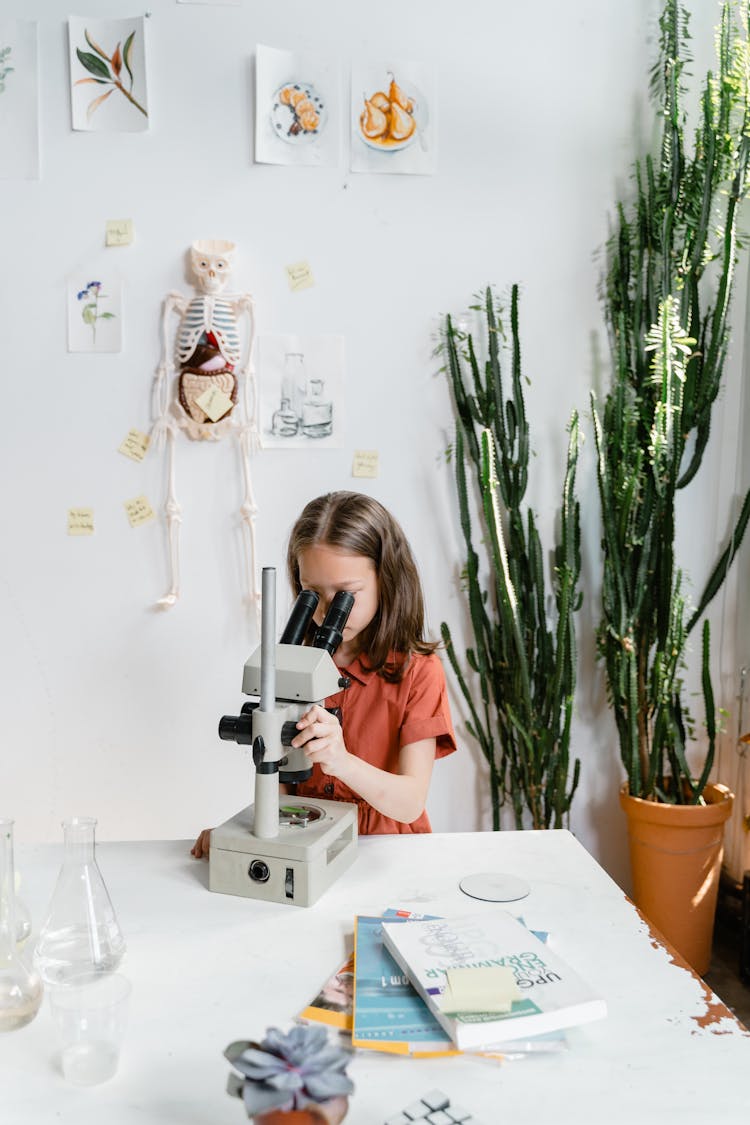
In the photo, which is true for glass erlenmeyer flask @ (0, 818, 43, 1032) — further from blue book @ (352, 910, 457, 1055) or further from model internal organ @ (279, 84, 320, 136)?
model internal organ @ (279, 84, 320, 136)

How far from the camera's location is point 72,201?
265 cm

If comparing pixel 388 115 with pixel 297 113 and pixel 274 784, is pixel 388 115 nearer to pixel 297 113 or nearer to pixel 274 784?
pixel 297 113

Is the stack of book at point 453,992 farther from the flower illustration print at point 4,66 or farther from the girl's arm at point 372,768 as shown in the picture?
the flower illustration print at point 4,66

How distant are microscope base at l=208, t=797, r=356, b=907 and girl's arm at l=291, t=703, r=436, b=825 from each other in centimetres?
9

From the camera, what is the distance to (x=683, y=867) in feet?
8.46

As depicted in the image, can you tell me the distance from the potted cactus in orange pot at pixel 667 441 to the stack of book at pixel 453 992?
1452 millimetres

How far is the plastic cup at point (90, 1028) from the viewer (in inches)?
38.7

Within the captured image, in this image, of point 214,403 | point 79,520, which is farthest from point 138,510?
point 214,403

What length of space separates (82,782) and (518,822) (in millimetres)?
1257

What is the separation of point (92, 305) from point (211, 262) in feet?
1.18

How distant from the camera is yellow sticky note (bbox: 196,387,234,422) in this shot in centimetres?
267

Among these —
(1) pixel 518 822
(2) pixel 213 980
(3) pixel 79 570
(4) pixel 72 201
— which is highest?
(4) pixel 72 201

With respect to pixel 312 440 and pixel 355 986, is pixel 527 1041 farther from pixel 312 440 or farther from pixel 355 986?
pixel 312 440

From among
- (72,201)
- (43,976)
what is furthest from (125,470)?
(43,976)
